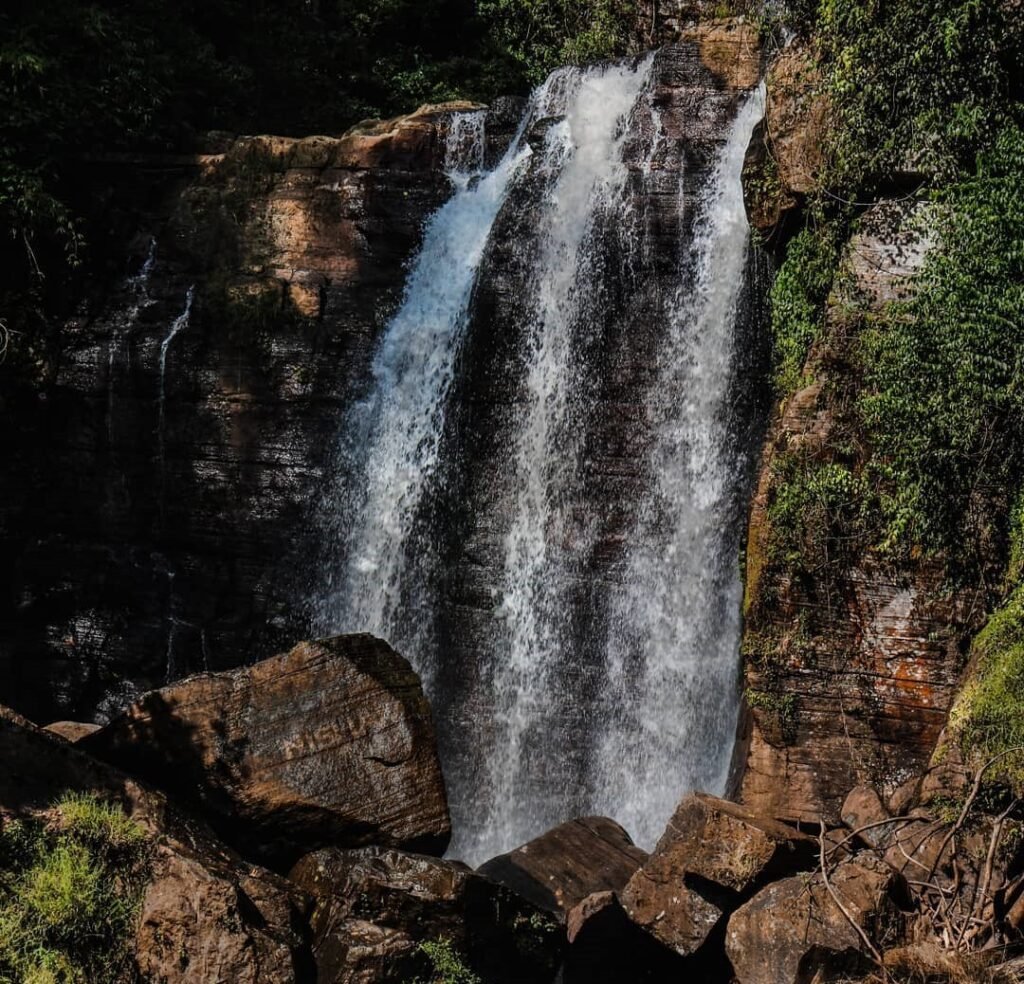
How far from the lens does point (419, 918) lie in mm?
6770

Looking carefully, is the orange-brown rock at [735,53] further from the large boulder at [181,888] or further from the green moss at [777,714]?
the large boulder at [181,888]

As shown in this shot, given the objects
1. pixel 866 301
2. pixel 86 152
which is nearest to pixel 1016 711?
pixel 866 301

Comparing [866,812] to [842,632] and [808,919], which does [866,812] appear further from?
[808,919]

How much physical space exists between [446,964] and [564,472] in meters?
5.76

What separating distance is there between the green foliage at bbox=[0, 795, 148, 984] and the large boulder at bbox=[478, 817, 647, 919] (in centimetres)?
288

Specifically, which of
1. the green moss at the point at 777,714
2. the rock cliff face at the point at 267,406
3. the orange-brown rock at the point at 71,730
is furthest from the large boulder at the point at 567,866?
the orange-brown rock at the point at 71,730

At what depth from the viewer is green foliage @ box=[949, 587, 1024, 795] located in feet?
23.7

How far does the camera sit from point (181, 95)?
14547 millimetres

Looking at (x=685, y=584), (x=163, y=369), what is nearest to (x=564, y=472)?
(x=685, y=584)

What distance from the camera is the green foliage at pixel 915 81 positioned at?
9.04 meters

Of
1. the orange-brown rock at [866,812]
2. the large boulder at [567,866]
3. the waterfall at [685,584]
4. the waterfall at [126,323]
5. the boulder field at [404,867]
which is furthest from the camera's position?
the waterfall at [126,323]

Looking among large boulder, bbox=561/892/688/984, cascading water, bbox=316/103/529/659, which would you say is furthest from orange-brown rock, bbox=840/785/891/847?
cascading water, bbox=316/103/529/659

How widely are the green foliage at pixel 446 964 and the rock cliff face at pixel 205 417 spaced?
20.9 ft

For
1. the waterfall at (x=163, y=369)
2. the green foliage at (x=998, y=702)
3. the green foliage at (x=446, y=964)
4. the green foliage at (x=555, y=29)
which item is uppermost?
the green foliage at (x=555, y=29)
